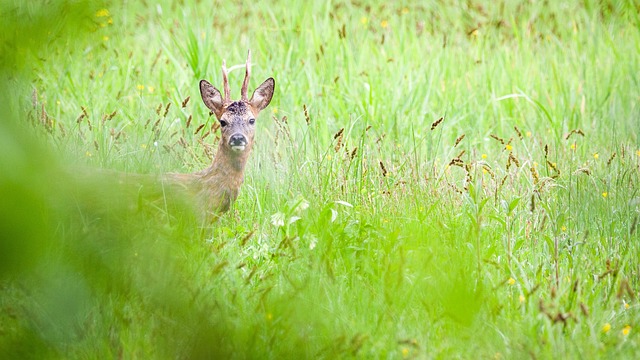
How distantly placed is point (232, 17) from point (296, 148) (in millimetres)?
2786

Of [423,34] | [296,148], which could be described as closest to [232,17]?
[423,34]

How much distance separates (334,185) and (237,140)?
21.6 inches

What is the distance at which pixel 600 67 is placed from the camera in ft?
21.9

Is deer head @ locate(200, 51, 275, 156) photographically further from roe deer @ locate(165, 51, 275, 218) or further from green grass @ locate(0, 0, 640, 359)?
green grass @ locate(0, 0, 640, 359)

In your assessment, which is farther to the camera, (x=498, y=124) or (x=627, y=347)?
(x=498, y=124)

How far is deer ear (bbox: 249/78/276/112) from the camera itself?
513cm

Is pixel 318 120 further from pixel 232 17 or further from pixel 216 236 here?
pixel 232 17

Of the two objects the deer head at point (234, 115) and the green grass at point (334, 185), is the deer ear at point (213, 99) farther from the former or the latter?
the green grass at point (334, 185)

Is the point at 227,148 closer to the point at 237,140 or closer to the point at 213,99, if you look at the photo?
the point at 237,140

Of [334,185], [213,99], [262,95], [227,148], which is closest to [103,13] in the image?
[334,185]

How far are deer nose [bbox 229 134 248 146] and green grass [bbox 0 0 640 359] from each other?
268mm

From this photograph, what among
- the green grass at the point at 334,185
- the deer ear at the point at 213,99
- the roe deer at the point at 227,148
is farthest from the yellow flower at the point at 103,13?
the deer ear at the point at 213,99

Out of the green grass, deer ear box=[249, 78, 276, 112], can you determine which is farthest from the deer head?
the green grass

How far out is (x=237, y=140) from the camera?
4812 millimetres
